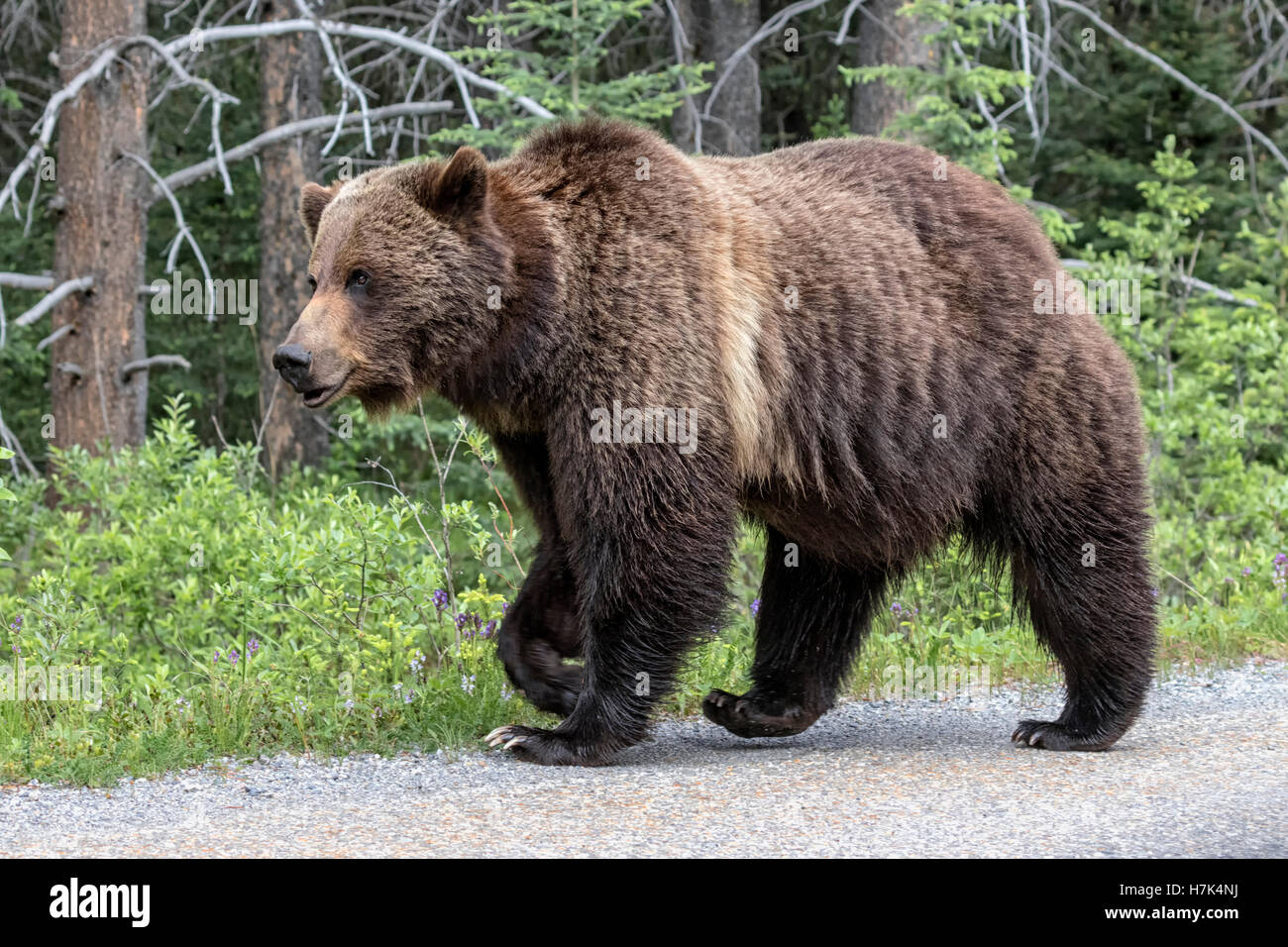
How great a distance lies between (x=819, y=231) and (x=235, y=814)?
2.98 m

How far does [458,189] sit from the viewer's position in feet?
17.7

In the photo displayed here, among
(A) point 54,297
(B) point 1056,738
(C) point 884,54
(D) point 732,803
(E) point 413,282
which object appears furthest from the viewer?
(C) point 884,54

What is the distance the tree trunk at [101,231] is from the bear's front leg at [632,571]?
7.43 metres

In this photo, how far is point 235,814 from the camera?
179 inches

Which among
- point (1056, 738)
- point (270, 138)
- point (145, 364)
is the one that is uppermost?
point (270, 138)

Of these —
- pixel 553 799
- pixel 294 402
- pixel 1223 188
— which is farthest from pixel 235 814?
pixel 1223 188

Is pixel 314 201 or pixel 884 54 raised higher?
pixel 884 54

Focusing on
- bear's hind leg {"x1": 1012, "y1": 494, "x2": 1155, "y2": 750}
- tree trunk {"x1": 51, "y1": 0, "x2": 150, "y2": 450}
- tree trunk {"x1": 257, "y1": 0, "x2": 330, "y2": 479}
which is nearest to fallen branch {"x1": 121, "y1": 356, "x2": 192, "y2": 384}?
tree trunk {"x1": 51, "y1": 0, "x2": 150, "y2": 450}

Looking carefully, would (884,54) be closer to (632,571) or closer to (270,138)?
(270,138)

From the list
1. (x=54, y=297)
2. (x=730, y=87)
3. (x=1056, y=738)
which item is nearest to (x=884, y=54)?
(x=730, y=87)

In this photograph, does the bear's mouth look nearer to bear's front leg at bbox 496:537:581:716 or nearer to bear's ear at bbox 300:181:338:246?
bear's ear at bbox 300:181:338:246

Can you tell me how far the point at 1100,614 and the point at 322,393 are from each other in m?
3.05

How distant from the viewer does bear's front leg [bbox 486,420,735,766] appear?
17.0ft

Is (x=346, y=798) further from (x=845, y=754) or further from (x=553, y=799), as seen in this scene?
(x=845, y=754)
